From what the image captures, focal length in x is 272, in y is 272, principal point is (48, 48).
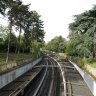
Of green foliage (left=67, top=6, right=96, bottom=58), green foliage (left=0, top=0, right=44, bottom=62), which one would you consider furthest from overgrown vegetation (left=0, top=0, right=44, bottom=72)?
green foliage (left=67, top=6, right=96, bottom=58)

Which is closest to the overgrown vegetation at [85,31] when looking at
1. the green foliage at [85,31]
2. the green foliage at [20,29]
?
the green foliage at [85,31]

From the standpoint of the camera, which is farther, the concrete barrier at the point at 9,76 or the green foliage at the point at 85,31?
the green foliage at the point at 85,31

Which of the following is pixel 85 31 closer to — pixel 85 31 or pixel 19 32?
pixel 85 31

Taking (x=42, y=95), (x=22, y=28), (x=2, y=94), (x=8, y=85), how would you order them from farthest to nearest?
(x=22, y=28) < (x=8, y=85) < (x=42, y=95) < (x=2, y=94)

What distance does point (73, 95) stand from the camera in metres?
28.3

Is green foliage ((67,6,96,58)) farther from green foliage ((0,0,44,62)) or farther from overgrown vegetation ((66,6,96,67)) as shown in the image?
green foliage ((0,0,44,62))

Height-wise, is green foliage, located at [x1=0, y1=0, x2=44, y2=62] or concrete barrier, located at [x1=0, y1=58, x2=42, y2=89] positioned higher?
A: green foliage, located at [x1=0, y1=0, x2=44, y2=62]

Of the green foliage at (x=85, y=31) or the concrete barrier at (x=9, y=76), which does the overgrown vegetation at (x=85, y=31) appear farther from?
the concrete barrier at (x=9, y=76)

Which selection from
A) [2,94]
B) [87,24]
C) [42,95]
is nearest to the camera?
[2,94]

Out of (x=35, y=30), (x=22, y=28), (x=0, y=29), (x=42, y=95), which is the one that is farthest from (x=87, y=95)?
(x=35, y=30)

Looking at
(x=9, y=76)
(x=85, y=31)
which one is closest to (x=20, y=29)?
(x=85, y=31)

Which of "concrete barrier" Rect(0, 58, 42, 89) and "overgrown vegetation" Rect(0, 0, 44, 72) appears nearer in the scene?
"concrete barrier" Rect(0, 58, 42, 89)

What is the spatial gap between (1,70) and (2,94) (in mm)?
6569

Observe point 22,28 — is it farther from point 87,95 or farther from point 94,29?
point 87,95
